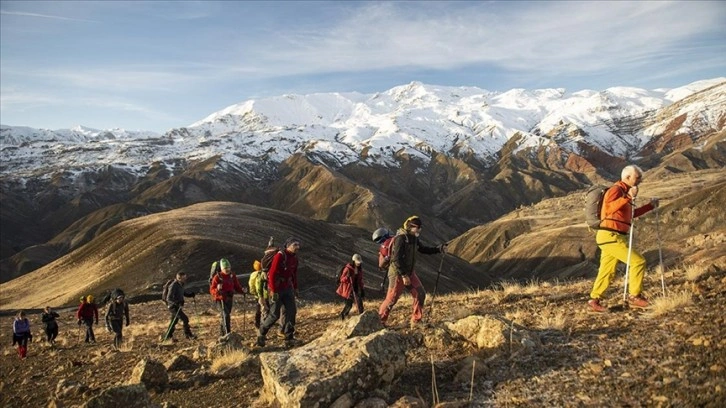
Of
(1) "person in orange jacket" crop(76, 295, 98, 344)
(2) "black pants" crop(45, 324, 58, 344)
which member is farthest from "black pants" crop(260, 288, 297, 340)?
(2) "black pants" crop(45, 324, 58, 344)

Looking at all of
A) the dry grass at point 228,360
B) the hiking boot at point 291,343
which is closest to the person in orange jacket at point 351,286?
the hiking boot at point 291,343

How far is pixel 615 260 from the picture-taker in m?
8.36

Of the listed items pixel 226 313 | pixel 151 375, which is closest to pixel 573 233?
pixel 226 313

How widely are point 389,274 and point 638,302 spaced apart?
4.63 m

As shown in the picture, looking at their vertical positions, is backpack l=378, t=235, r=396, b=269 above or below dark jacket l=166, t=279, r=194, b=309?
above

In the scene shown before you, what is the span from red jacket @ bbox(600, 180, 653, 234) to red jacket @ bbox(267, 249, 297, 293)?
645 cm

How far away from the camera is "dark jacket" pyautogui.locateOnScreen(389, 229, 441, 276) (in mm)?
9914

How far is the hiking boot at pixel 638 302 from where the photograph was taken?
8113 millimetres

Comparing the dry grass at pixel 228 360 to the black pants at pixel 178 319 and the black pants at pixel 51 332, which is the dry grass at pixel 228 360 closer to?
the black pants at pixel 178 319

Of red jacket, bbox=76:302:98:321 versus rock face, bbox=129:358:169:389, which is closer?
rock face, bbox=129:358:169:389

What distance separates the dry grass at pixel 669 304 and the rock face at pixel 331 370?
13.7ft

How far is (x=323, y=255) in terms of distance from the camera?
163 ft

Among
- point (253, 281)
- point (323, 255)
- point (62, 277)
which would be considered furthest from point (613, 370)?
point (62, 277)

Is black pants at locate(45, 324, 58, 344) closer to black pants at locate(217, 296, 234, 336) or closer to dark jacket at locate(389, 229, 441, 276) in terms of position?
black pants at locate(217, 296, 234, 336)
